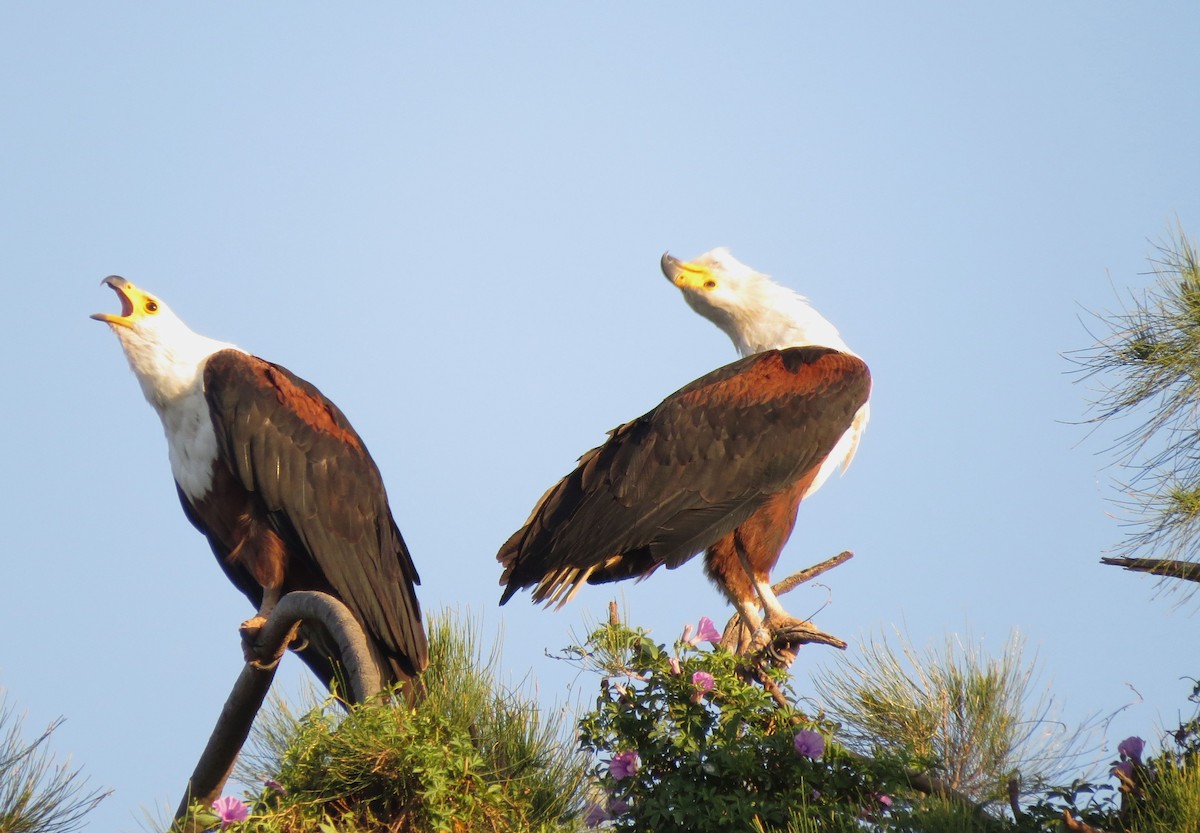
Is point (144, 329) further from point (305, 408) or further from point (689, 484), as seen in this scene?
point (689, 484)

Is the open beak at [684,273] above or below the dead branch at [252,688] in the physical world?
above

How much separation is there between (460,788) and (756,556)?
2.52 meters

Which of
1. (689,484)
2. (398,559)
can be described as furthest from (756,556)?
(398,559)

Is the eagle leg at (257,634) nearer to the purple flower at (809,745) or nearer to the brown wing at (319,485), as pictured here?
the brown wing at (319,485)

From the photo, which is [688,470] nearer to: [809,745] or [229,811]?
[809,745]

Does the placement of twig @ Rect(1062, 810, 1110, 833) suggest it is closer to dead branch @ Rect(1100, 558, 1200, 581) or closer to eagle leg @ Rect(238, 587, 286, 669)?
dead branch @ Rect(1100, 558, 1200, 581)

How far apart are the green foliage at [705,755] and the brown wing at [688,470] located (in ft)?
4.83

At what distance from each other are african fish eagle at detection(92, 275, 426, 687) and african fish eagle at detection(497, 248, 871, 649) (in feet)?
1.92

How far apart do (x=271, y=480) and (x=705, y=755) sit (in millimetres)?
2461

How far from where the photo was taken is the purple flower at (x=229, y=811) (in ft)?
12.3

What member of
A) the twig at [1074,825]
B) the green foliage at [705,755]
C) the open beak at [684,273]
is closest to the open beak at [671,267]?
the open beak at [684,273]

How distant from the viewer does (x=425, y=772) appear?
373cm

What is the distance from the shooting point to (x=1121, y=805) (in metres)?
3.53

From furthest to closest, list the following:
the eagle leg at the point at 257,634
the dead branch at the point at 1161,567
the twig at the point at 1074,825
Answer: the eagle leg at the point at 257,634, the dead branch at the point at 1161,567, the twig at the point at 1074,825
